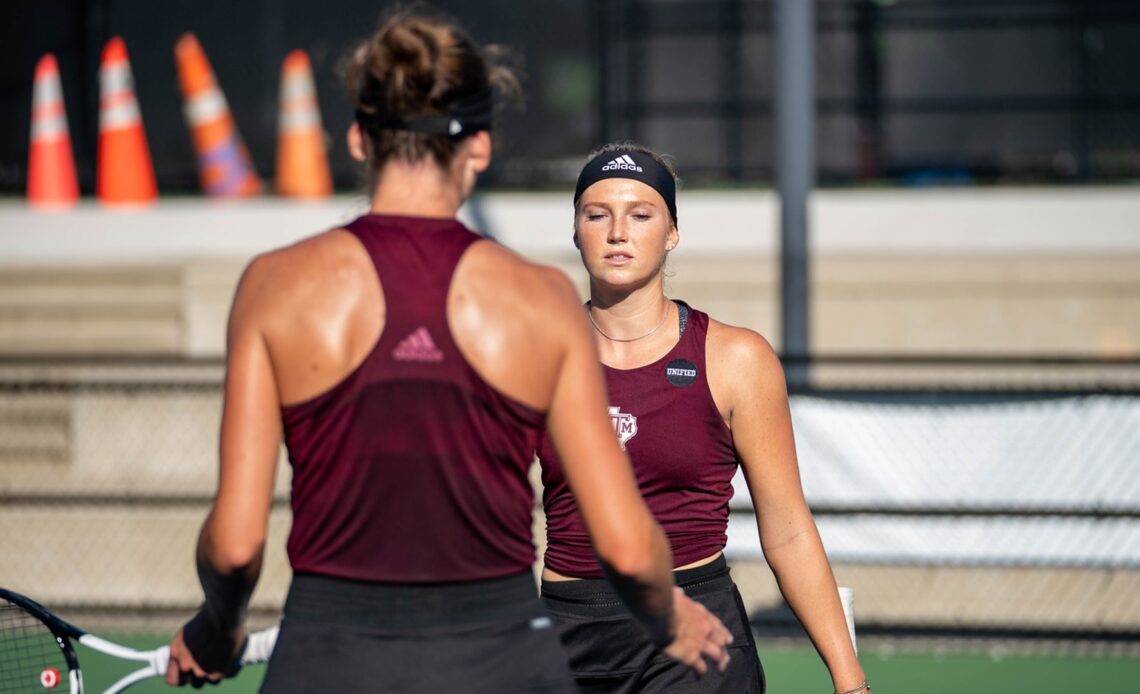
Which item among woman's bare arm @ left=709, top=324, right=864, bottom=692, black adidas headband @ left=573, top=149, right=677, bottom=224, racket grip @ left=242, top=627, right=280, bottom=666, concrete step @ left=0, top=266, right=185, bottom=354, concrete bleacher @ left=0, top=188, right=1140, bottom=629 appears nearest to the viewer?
racket grip @ left=242, top=627, right=280, bottom=666

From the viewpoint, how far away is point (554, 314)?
8.12 feet

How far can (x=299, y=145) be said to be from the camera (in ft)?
46.7

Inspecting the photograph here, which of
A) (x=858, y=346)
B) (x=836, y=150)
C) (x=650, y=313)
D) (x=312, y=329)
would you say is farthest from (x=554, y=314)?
(x=836, y=150)

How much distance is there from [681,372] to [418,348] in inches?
58.9

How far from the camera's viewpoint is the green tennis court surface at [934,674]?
24.1ft

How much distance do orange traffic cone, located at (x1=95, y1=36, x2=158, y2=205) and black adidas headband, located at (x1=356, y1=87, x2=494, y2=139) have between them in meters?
10.9

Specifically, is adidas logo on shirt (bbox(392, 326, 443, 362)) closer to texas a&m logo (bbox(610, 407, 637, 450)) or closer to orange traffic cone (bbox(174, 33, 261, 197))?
texas a&m logo (bbox(610, 407, 637, 450))

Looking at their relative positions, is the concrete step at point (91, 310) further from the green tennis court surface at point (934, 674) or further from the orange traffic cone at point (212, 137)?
the green tennis court surface at point (934, 674)

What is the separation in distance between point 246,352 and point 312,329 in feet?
0.36

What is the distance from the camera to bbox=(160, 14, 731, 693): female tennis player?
2.39 metres

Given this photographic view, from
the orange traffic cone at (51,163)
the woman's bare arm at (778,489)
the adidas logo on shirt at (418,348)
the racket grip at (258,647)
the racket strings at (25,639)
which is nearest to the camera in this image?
the adidas logo on shirt at (418,348)

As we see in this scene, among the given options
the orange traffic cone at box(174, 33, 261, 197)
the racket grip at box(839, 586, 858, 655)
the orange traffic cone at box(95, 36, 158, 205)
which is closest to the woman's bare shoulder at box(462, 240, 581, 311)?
the racket grip at box(839, 586, 858, 655)

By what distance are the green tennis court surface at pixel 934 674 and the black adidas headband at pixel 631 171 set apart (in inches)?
156

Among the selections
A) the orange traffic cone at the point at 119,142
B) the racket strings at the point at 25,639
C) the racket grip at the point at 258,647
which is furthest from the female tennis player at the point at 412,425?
the orange traffic cone at the point at 119,142
